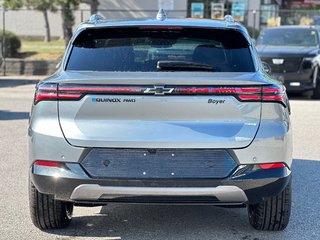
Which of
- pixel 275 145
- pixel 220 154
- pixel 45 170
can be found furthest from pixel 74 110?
pixel 275 145

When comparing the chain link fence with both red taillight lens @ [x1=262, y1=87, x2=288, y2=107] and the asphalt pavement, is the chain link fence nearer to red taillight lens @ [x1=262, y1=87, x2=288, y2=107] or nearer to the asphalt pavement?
the asphalt pavement

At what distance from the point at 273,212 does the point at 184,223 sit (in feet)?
2.83

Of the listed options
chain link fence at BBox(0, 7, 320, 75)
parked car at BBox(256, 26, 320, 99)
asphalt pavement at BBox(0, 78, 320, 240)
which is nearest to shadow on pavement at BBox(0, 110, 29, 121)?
asphalt pavement at BBox(0, 78, 320, 240)

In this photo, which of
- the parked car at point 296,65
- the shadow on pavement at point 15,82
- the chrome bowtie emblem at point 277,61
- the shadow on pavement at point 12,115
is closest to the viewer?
the shadow on pavement at point 12,115

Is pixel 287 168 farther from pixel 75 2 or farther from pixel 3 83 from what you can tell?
pixel 75 2

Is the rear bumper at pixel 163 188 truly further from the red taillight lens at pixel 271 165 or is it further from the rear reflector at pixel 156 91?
the rear reflector at pixel 156 91

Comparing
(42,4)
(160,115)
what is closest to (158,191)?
(160,115)

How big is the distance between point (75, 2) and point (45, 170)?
17547 mm

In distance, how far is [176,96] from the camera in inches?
167

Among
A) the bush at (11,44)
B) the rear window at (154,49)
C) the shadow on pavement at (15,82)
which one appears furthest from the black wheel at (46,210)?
the bush at (11,44)

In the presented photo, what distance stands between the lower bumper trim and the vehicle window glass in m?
12.3

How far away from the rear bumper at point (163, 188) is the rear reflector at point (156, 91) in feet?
1.73

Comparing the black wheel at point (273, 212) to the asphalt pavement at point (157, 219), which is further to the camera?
the asphalt pavement at point (157, 219)

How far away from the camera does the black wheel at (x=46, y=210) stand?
15.6 ft
